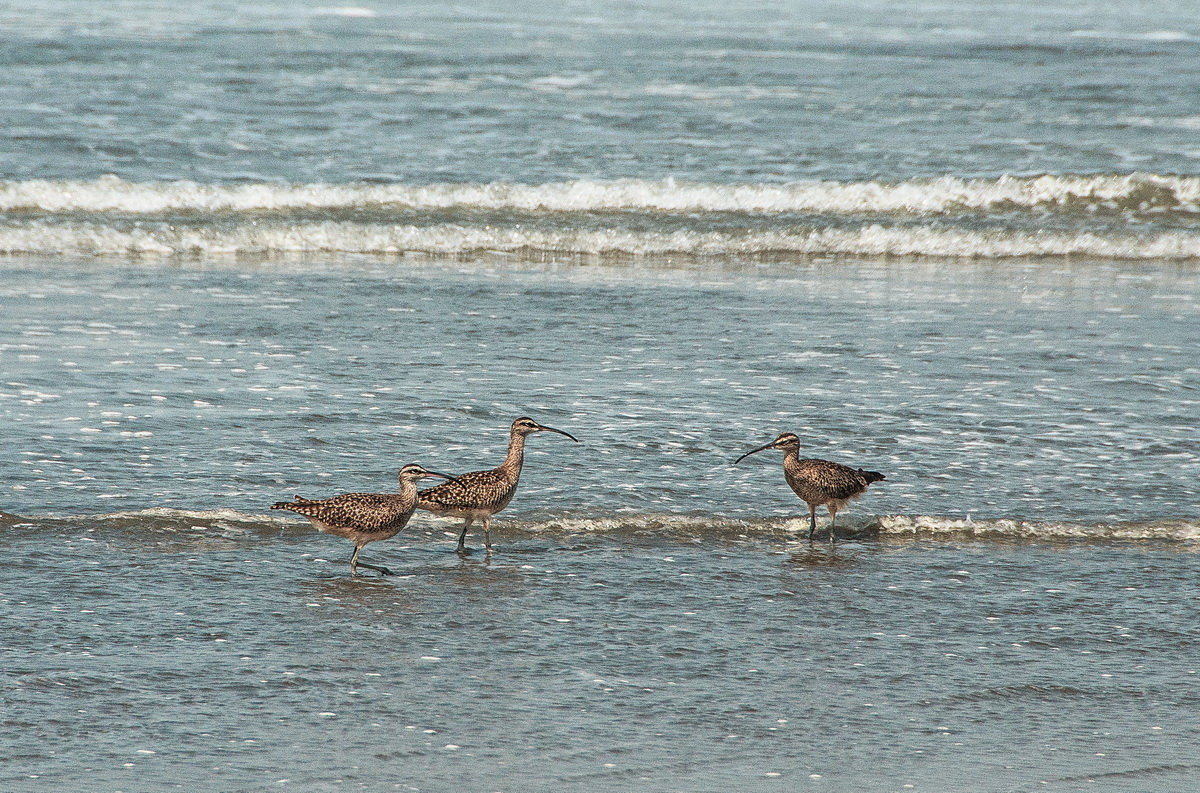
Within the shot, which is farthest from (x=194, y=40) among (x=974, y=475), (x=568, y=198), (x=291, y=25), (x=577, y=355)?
(x=974, y=475)

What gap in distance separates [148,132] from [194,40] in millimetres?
10337

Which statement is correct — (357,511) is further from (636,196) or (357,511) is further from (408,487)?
(636,196)

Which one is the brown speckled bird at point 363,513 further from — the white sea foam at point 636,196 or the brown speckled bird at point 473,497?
the white sea foam at point 636,196

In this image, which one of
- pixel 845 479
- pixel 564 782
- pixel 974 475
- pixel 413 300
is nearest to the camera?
pixel 564 782

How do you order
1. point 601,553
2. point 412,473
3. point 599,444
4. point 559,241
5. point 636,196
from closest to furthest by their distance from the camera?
1. point 412,473
2. point 601,553
3. point 599,444
4. point 559,241
5. point 636,196

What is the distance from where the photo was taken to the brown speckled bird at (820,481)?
7996mm

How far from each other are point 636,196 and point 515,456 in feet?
38.5

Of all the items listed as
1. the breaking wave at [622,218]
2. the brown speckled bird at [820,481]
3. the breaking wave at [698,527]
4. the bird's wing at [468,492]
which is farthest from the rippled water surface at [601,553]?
the breaking wave at [622,218]

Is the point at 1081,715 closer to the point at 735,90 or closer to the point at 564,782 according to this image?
the point at 564,782

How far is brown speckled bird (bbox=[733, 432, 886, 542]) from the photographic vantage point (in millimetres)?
7996

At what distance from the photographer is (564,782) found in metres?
5.01

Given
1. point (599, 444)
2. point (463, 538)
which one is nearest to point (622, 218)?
point (599, 444)

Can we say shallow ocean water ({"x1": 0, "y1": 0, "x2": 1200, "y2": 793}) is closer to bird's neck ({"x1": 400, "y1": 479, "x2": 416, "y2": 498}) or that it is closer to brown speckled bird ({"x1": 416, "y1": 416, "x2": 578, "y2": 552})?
brown speckled bird ({"x1": 416, "y1": 416, "x2": 578, "y2": 552})

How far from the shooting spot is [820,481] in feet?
26.2
